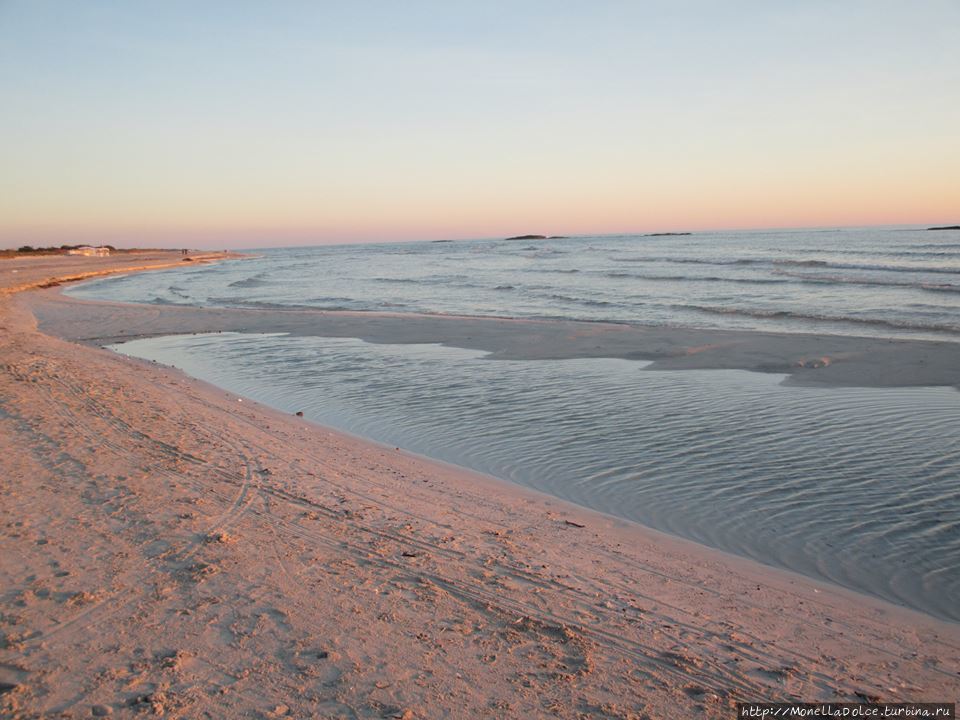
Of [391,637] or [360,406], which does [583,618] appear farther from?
[360,406]

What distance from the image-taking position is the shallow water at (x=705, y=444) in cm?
551

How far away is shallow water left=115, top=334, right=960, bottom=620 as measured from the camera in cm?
551

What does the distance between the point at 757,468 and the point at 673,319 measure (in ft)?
45.1

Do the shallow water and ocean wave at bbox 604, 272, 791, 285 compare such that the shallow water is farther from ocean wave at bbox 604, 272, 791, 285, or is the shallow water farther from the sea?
ocean wave at bbox 604, 272, 791, 285

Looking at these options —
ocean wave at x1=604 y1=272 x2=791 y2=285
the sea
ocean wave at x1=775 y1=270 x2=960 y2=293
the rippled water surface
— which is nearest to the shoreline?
the sea

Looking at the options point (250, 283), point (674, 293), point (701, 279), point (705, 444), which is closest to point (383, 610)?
point (705, 444)

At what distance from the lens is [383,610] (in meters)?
4.06

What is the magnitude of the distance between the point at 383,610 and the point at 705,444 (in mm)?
5216

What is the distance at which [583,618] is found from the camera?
4.11m

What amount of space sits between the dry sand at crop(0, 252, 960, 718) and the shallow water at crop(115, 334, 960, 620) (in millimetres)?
617

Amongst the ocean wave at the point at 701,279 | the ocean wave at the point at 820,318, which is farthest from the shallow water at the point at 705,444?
the ocean wave at the point at 701,279

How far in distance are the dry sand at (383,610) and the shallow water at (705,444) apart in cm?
62

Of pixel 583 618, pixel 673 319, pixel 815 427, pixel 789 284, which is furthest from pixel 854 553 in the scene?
pixel 789 284

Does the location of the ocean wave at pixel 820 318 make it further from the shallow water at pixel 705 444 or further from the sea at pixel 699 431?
the shallow water at pixel 705 444
